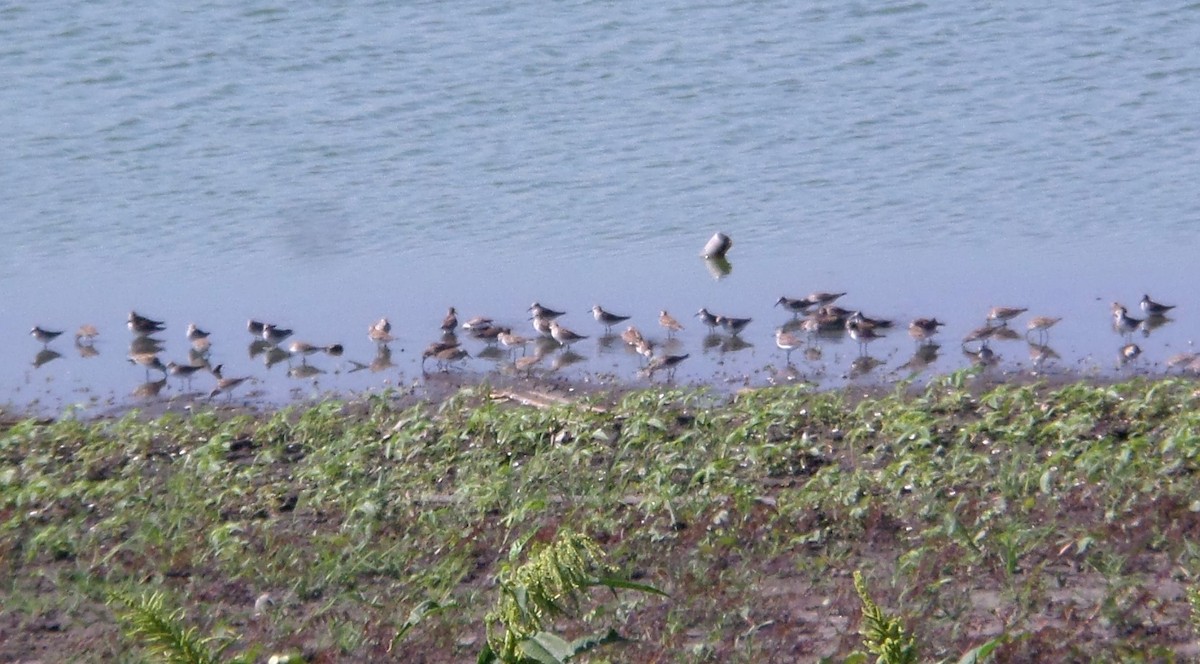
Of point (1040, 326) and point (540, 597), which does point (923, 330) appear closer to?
point (1040, 326)

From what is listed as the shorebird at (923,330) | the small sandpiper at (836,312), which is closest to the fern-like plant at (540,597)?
the shorebird at (923,330)

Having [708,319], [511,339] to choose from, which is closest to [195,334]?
[511,339]

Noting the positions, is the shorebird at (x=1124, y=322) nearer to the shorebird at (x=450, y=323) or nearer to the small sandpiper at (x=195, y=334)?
the shorebird at (x=450, y=323)

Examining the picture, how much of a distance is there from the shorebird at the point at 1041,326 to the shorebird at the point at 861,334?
3.31 ft

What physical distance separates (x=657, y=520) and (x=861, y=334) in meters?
4.46

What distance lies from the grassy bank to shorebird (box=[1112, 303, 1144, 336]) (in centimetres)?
256

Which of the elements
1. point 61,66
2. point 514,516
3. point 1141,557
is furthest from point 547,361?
point 61,66

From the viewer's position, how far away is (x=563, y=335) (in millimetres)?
11602

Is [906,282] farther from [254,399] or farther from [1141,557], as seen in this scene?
[1141,557]

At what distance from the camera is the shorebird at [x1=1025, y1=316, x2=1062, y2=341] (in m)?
11.1

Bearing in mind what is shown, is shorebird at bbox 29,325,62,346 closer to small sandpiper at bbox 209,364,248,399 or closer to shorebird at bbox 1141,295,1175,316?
small sandpiper at bbox 209,364,248,399

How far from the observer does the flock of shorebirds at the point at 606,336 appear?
1095cm

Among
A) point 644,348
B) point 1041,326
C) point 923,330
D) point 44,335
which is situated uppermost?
point 44,335

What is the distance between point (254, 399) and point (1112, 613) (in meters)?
6.28
